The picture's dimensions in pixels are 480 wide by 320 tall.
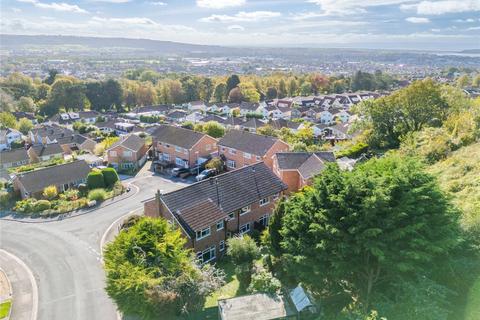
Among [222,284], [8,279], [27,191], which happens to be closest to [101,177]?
[27,191]

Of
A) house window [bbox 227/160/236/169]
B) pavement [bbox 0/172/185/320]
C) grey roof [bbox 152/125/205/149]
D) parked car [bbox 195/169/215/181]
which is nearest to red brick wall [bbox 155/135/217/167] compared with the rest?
grey roof [bbox 152/125/205/149]

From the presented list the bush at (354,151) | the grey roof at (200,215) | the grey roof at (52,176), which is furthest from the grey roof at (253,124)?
the grey roof at (200,215)

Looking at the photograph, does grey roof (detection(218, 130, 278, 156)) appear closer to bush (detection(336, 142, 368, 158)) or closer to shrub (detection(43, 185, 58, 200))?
bush (detection(336, 142, 368, 158))

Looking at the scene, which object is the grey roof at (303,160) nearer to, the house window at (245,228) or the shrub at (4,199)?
the house window at (245,228)

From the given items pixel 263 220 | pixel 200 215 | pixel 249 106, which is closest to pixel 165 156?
pixel 263 220

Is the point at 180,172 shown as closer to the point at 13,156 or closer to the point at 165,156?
the point at 165,156

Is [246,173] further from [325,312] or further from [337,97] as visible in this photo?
[337,97]

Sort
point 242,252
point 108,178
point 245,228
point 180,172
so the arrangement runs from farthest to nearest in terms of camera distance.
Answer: point 180,172 → point 108,178 → point 245,228 → point 242,252
